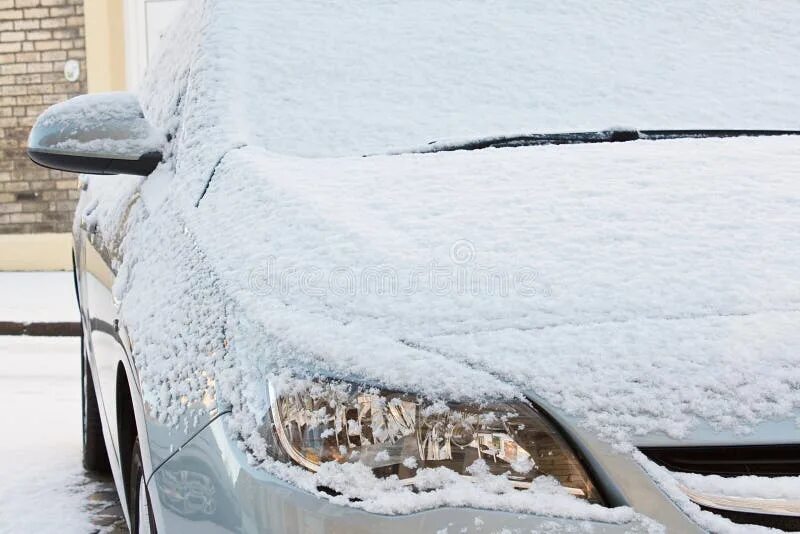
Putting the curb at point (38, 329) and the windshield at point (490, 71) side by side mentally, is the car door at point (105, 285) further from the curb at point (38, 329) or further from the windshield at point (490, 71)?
the curb at point (38, 329)

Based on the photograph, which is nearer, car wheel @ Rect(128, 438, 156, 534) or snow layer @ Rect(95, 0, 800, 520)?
snow layer @ Rect(95, 0, 800, 520)

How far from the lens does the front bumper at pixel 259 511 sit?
116cm

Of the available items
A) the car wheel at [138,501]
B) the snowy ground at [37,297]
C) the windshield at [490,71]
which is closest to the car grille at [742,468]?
the car wheel at [138,501]

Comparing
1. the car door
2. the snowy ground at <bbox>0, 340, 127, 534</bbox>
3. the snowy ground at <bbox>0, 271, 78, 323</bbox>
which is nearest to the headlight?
the car door

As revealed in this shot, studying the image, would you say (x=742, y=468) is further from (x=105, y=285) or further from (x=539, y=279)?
(x=105, y=285)

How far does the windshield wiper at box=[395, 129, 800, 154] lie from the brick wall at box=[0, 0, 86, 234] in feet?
32.4

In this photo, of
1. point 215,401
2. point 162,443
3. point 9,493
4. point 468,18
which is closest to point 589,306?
point 215,401

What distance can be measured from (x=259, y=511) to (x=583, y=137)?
1.14 metres

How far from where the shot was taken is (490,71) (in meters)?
2.19

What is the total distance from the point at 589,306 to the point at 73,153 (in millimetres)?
1251

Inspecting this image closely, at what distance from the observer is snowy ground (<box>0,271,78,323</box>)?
747 centimetres

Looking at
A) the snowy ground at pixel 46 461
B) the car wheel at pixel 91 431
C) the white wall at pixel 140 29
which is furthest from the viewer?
the white wall at pixel 140 29

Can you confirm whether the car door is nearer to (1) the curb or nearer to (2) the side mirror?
(2) the side mirror

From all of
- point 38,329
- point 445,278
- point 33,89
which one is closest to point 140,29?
point 33,89
